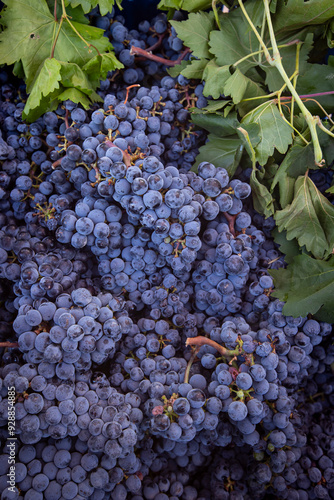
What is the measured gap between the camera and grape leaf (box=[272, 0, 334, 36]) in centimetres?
96

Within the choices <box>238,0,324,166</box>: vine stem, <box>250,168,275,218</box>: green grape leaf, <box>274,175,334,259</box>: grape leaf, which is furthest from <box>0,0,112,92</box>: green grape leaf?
<box>274,175,334,259</box>: grape leaf

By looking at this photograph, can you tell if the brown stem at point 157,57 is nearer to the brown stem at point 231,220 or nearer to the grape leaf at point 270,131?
the grape leaf at point 270,131

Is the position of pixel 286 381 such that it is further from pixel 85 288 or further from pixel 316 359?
pixel 85 288

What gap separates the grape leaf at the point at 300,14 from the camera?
96cm

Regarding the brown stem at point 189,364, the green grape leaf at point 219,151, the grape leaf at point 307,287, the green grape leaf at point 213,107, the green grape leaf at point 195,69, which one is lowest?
the brown stem at point 189,364

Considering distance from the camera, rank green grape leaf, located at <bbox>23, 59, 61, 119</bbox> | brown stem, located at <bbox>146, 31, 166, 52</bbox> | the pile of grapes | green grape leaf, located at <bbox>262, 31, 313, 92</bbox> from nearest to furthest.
Result: the pile of grapes, green grape leaf, located at <bbox>23, 59, 61, 119</bbox>, green grape leaf, located at <bbox>262, 31, 313, 92</bbox>, brown stem, located at <bbox>146, 31, 166, 52</bbox>

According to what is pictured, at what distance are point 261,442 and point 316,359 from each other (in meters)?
0.33

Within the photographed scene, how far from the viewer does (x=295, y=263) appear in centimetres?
106

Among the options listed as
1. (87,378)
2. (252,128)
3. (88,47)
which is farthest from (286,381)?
(88,47)

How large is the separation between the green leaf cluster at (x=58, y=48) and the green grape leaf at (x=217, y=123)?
11.4 inches

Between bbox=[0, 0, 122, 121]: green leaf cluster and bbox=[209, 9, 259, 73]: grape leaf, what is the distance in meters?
0.30

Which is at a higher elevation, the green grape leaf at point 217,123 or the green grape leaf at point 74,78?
the green grape leaf at point 74,78

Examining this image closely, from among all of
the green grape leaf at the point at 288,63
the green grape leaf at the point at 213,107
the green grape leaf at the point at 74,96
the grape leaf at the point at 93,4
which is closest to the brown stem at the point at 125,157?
the green grape leaf at the point at 74,96

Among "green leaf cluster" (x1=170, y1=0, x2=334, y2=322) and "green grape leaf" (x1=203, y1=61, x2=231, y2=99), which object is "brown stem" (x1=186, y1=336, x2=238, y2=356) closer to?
"green leaf cluster" (x1=170, y1=0, x2=334, y2=322)
